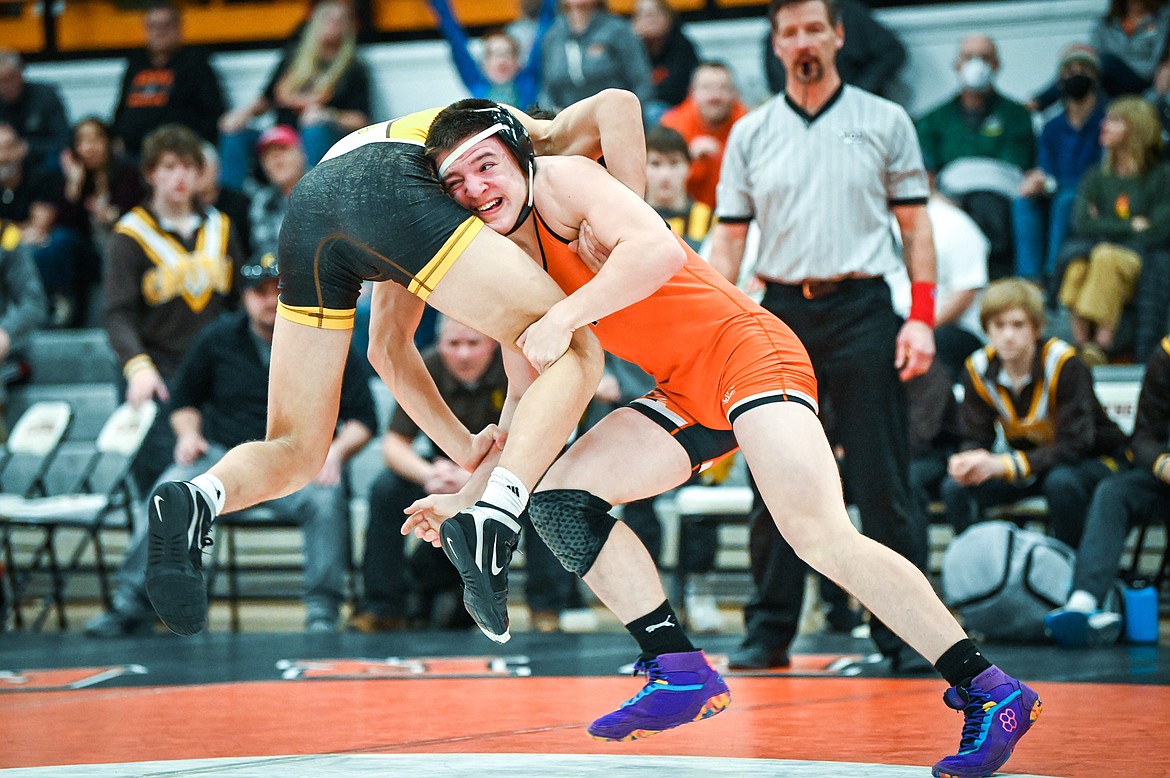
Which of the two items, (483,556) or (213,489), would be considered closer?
(483,556)

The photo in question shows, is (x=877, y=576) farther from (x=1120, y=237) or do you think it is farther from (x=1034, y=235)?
(x=1034, y=235)

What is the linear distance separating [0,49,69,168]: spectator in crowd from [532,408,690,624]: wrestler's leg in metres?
6.89

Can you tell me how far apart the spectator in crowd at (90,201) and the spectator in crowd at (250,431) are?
2.34 m

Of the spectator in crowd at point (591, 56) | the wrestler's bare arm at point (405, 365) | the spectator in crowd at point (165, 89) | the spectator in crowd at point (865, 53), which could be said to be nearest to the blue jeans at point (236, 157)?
the spectator in crowd at point (165, 89)

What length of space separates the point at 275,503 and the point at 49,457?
1.36 metres

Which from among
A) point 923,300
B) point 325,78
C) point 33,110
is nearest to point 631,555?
point 923,300

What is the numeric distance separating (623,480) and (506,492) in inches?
13.0

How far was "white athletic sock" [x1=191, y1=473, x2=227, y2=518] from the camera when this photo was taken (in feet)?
9.25

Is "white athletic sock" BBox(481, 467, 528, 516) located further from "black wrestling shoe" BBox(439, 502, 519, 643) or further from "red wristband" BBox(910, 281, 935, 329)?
"red wristband" BBox(910, 281, 935, 329)

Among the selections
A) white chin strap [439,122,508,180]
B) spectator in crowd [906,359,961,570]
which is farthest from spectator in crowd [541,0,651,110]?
white chin strap [439,122,508,180]

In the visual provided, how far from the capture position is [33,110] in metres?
9.00

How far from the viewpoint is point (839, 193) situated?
13.9 ft

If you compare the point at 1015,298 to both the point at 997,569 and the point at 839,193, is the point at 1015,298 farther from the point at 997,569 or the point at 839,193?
the point at 839,193

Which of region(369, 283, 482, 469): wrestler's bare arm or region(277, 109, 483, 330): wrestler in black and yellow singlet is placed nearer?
region(277, 109, 483, 330): wrestler in black and yellow singlet
